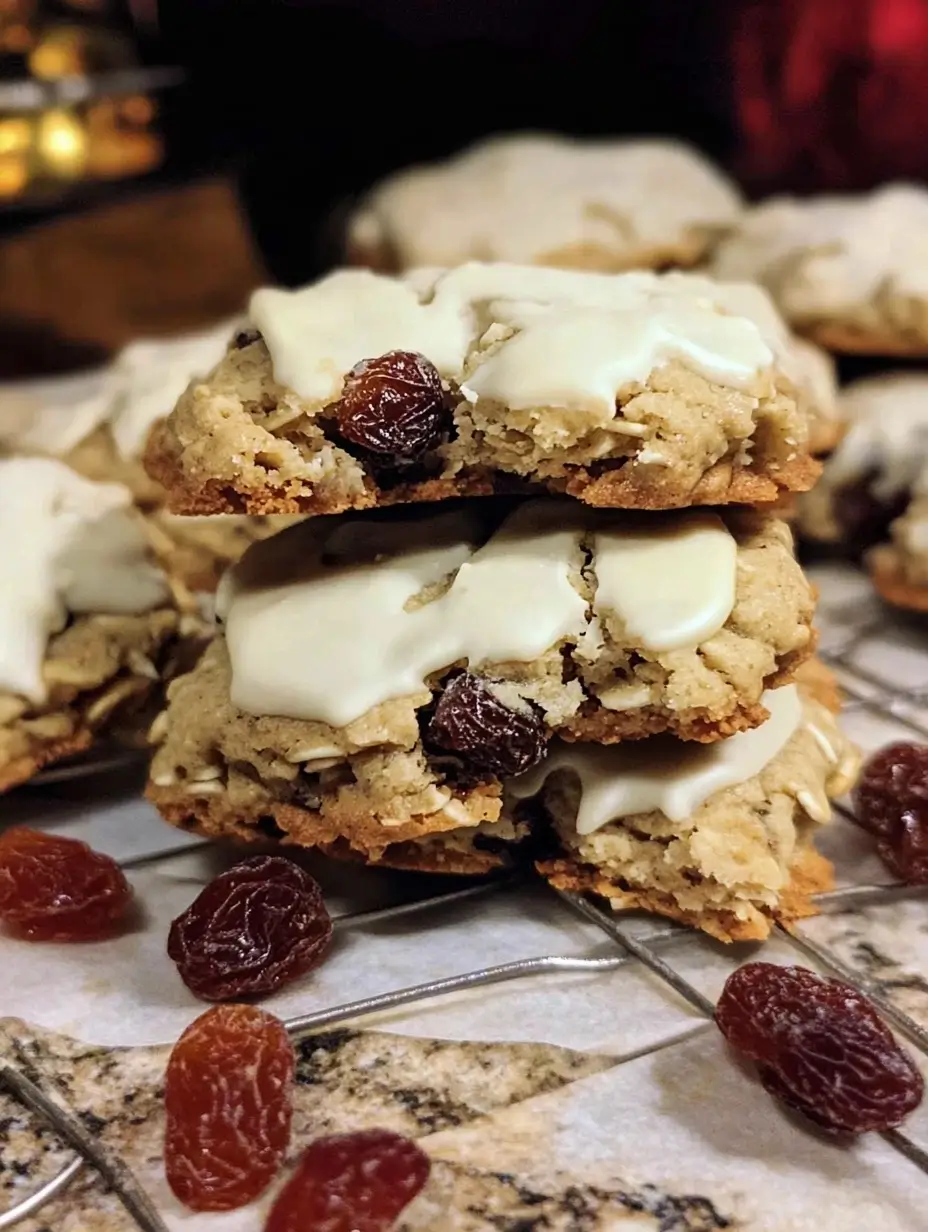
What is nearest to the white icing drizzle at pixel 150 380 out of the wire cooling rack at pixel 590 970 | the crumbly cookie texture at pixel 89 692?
the crumbly cookie texture at pixel 89 692

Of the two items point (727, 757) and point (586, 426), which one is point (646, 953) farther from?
point (586, 426)

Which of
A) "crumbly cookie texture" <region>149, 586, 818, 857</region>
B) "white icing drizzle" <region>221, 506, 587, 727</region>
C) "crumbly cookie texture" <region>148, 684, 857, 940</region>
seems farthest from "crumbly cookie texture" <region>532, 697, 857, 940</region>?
"white icing drizzle" <region>221, 506, 587, 727</region>

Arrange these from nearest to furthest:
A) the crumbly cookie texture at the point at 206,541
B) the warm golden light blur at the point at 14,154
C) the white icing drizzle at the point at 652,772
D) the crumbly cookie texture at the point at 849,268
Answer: the white icing drizzle at the point at 652,772, the crumbly cookie texture at the point at 206,541, the crumbly cookie texture at the point at 849,268, the warm golden light blur at the point at 14,154

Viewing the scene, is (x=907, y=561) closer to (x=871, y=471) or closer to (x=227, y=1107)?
(x=871, y=471)

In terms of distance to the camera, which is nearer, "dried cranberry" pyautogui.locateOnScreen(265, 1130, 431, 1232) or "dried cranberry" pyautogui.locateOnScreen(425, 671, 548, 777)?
"dried cranberry" pyautogui.locateOnScreen(265, 1130, 431, 1232)

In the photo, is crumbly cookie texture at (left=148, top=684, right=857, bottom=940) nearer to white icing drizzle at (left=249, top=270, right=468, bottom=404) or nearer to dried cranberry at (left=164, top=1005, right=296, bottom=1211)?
dried cranberry at (left=164, top=1005, right=296, bottom=1211)

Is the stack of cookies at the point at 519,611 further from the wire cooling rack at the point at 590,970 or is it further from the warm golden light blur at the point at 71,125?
the warm golden light blur at the point at 71,125
